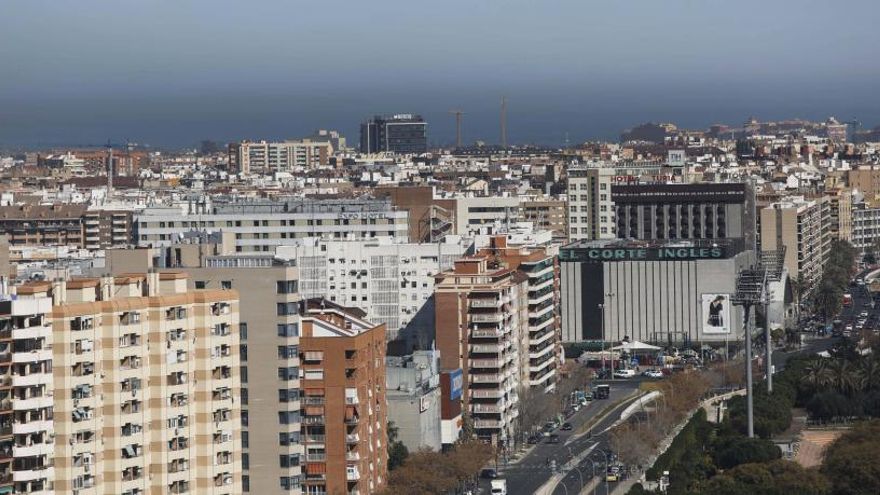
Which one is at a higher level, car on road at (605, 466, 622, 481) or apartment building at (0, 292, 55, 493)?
apartment building at (0, 292, 55, 493)

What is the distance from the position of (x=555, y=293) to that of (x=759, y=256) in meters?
27.3

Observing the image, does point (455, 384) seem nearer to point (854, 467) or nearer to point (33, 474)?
point (854, 467)

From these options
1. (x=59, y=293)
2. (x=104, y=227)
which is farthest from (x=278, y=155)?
(x=59, y=293)

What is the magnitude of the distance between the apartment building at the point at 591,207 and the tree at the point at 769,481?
54.9 metres

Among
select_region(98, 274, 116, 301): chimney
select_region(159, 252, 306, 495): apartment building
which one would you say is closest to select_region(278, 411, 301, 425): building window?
select_region(159, 252, 306, 495): apartment building

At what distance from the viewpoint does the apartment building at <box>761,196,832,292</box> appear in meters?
106

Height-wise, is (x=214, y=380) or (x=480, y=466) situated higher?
(x=214, y=380)

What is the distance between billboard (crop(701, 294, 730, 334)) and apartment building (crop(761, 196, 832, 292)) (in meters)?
13.4

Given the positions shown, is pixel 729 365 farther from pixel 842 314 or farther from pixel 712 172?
pixel 712 172

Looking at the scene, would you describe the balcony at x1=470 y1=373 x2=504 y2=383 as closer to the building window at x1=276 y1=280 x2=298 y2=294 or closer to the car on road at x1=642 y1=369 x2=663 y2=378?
the car on road at x1=642 y1=369 x2=663 y2=378

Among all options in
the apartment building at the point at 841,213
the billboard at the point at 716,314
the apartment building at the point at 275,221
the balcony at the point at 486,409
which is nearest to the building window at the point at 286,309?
the balcony at the point at 486,409

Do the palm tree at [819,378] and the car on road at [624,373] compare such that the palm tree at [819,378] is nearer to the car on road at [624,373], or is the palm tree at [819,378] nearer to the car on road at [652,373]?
the car on road at [652,373]

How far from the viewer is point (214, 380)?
45.0 m

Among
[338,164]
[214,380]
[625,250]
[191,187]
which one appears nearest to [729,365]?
[625,250]
